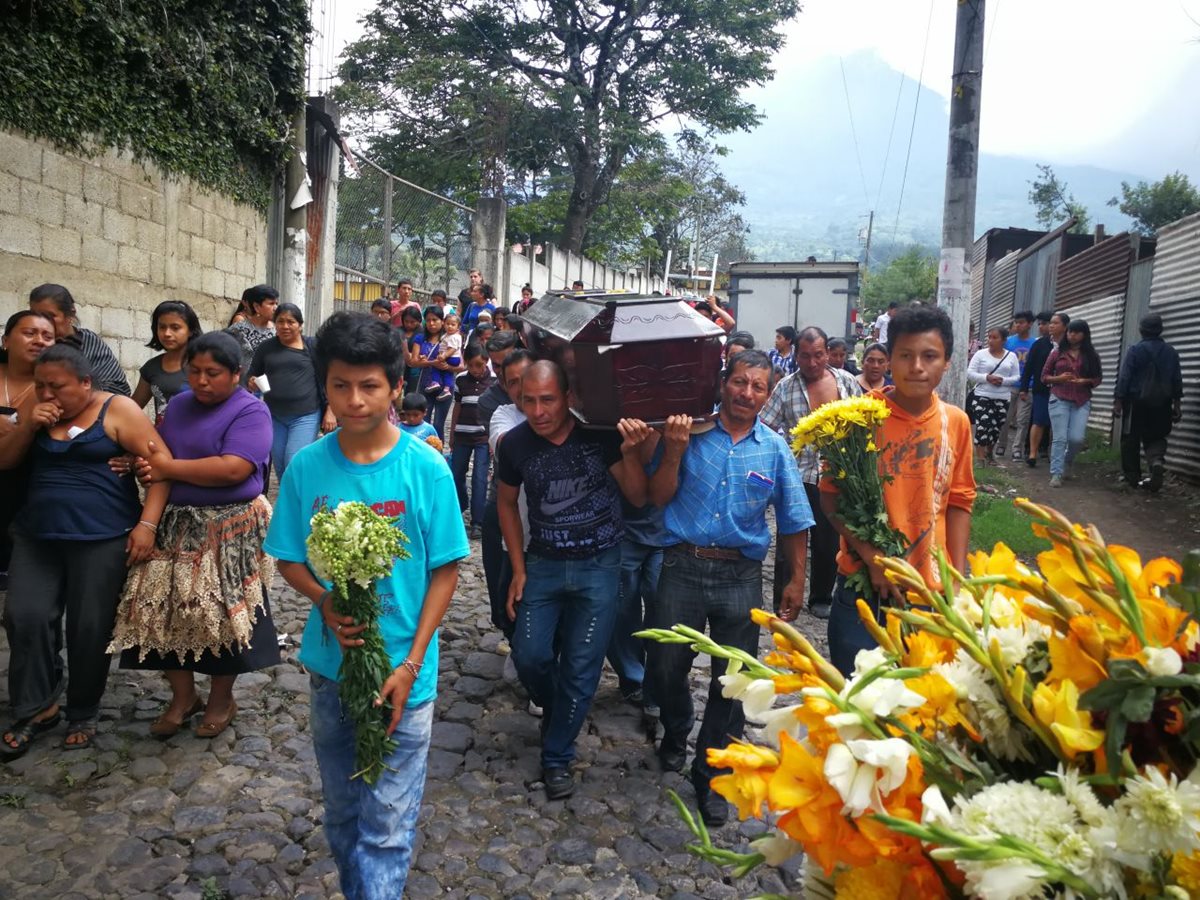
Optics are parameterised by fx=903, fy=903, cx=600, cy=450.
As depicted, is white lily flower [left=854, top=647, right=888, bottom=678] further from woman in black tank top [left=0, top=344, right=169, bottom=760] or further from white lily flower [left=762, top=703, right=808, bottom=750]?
woman in black tank top [left=0, top=344, right=169, bottom=760]

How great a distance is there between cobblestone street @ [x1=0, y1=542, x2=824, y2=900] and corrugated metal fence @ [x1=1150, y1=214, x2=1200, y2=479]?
9088 millimetres

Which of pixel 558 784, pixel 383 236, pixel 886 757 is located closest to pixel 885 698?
pixel 886 757

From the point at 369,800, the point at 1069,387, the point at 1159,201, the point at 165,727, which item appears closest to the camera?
the point at 369,800

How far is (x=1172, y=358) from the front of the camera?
32.3 ft

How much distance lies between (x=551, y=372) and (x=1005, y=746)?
2.85 m

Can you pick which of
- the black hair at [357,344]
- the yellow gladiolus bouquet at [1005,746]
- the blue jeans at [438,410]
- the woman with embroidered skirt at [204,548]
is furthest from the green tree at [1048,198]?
the yellow gladiolus bouquet at [1005,746]

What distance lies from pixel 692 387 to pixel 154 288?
24.7 ft

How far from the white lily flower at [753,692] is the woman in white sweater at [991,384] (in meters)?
11.1

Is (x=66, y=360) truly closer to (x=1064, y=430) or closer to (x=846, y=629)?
(x=846, y=629)

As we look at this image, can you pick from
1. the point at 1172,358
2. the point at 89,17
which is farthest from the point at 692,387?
the point at 1172,358

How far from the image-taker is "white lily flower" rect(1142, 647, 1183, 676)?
3.25 ft

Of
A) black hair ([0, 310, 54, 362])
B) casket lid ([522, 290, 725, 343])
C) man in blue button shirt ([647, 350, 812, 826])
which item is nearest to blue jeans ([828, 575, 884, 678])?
man in blue button shirt ([647, 350, 812, 826])

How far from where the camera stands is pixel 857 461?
332cm

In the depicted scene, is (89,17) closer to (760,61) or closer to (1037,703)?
(1037,703)
